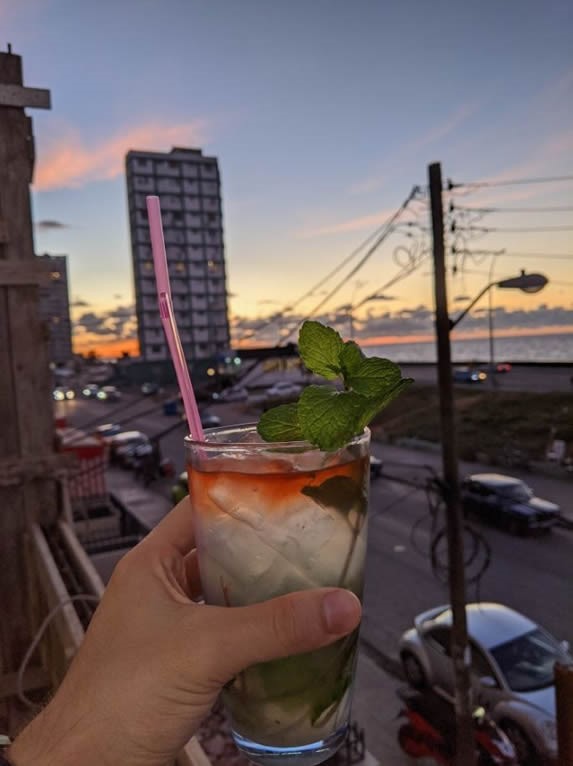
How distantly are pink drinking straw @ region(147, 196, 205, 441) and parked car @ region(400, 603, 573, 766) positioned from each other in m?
5.70

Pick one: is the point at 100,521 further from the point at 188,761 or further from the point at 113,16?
the point at 188,761

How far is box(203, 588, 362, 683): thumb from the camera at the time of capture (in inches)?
29.0

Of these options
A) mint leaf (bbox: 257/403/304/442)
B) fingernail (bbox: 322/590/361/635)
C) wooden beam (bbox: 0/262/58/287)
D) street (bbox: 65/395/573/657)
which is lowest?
street (bbox: 65/395/573/657)

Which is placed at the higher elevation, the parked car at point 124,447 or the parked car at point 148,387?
the parked car at point 148,387

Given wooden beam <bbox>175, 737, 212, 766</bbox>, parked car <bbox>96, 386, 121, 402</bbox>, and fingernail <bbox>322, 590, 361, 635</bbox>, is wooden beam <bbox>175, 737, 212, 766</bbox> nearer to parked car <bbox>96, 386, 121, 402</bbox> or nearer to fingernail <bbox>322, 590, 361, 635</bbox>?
fingernail <bbox>322, 590, 361, 635</bbox>

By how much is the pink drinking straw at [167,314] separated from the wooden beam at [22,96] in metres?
2.40

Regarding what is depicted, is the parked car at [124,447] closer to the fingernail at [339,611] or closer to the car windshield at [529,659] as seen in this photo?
the car windshield at [529,659]

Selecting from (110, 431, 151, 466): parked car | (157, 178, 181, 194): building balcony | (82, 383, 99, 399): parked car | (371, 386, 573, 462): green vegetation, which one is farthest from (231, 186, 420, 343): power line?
(82, 383, 99, 399): parked car

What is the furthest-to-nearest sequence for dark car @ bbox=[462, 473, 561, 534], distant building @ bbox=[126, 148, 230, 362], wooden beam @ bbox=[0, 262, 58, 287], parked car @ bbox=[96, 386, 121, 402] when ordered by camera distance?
1. parked car @ bbox=[96, 386, 121, 402]
2. distant building @ bbox=[126, 148, 230, 362]
3. dark car @ bbox=[462, 473, 561, 534]
4. wooden beam @ bbox=[0, 262, 58, 287]

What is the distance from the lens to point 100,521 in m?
11.5

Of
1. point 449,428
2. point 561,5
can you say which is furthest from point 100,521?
point 561,5

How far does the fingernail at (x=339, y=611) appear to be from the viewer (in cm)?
74

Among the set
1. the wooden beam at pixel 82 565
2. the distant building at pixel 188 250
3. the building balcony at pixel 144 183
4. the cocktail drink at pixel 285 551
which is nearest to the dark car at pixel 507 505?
the wooden beam at pixel 82 565

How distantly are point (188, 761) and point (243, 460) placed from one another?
2.17ft
